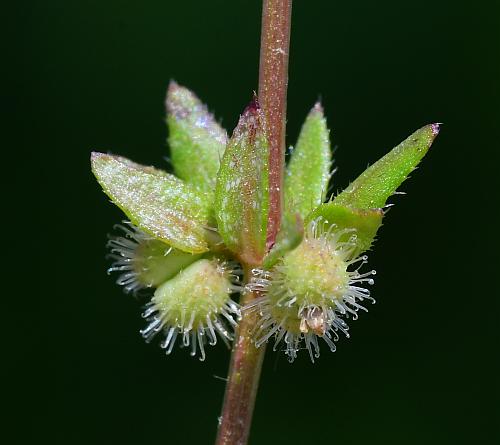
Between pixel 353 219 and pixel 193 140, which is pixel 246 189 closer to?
pixel 353 219

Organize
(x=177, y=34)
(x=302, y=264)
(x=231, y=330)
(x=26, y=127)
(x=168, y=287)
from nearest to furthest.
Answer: (x=302, y=264) → (x=168, y=287) → (x=231, y=330) → (x=26, y=127) → (x=177, y=34)

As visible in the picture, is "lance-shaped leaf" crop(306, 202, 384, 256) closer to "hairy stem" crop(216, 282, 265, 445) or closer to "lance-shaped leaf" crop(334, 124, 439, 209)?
"lance-shaped leaf" crop(334, 124, 439, 209)

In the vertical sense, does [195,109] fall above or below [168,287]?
above

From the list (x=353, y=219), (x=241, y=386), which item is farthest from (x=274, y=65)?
(x=241, y=386)

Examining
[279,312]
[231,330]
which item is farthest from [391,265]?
[279,312]

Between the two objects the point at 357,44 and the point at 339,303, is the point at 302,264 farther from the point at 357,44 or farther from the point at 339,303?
the point at 357,44

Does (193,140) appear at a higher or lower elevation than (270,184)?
higher

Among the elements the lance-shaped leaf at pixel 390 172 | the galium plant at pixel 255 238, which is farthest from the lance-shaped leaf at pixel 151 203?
the lance-shaped leaf at pixel 390 172

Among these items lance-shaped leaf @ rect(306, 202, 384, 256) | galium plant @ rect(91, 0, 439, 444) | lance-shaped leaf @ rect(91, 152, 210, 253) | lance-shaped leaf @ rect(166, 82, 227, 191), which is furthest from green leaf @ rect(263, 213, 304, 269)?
lance-shaped leaf @ rect(166, 82, 227, 191)
